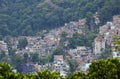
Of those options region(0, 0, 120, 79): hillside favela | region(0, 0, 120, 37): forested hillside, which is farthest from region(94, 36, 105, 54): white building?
region(0, 0, 120, 37): forested hillside

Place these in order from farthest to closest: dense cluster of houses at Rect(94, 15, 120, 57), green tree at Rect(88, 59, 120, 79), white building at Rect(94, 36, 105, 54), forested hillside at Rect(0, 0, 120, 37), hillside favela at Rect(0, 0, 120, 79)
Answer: forested hillside at Rect(0, 0, 120, 37)
white building at Rect(94, 36, 105, 54)
dense cluster of houses at Rect(94, 15, 120, 57)
hillside favela at Rect(0, 0, 120, 79)
green tree at Rect(88, 59, 120, 79)

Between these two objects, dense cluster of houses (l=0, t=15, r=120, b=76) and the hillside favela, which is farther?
the hillside favela

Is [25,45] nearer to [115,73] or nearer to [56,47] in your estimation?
[56,47]

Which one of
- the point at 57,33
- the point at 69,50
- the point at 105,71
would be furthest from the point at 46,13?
the point at 105,71

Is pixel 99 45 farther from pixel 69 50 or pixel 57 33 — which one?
pixel 57 33

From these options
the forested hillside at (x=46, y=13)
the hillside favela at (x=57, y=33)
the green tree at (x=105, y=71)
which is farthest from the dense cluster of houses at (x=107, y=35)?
the green tree at (x=105, y=71)

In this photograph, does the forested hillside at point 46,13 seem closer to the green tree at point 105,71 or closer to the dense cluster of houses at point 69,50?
the dense cluster of houses at point 69,50

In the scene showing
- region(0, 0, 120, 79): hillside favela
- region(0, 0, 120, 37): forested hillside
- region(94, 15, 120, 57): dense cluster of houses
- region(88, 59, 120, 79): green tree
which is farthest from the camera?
region(0, 0, 120, 37): forested hillside

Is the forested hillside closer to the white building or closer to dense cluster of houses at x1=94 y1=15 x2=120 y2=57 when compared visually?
dense cluster of houses at x1=94 y1=15 x2=120 y2=57
